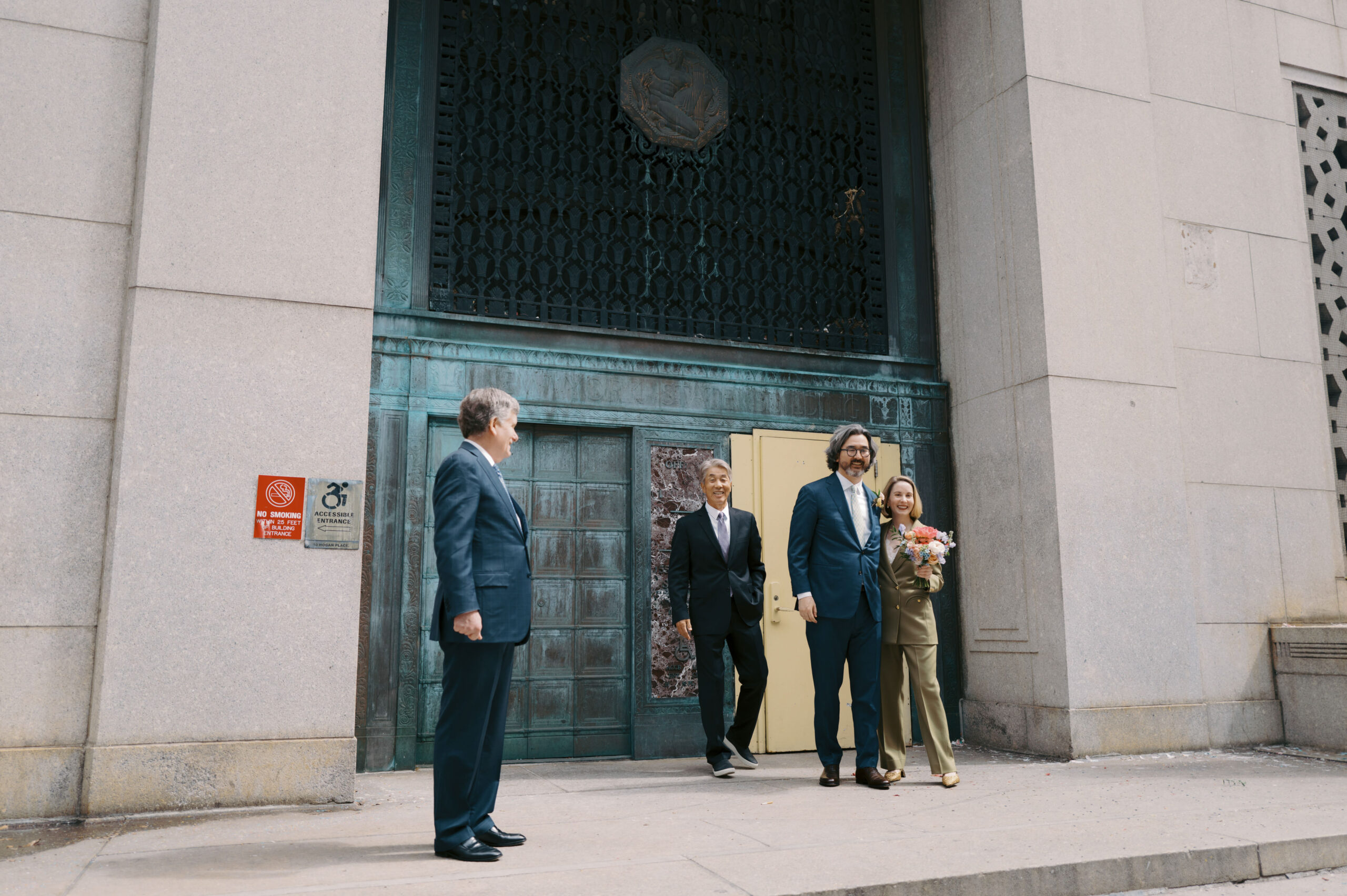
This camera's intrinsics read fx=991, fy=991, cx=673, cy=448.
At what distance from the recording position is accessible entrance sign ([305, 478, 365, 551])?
5.76 m

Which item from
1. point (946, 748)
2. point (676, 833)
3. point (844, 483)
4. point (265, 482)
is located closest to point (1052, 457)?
point (844, 483)

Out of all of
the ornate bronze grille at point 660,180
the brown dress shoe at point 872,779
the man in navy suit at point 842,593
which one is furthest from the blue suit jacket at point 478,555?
the ornate bronze grille at point 660,180

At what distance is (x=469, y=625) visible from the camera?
4.17 metres

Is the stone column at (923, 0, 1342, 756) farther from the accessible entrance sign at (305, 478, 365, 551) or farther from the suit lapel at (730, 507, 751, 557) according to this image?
the accessible entrance sign at (305, 478, 365, 551)

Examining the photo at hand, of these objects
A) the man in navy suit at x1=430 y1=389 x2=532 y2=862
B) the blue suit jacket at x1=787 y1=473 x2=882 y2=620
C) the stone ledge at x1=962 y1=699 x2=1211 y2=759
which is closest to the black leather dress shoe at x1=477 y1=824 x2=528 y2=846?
the man in navy suit at x1=430 y1=389 x2=532 y2=862

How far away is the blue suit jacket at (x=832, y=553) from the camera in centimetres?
633

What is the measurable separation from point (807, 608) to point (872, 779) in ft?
3.65

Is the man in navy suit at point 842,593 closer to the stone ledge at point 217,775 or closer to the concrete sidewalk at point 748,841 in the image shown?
the concrete sidewalk at point 748,841

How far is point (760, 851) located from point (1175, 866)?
1.84 metres

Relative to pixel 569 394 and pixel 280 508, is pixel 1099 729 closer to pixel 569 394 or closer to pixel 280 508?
pixel 569 394

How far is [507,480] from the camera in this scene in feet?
24.5

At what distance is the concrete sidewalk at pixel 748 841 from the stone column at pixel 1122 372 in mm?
1407

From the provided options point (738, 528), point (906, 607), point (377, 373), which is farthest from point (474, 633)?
point (377, 373)

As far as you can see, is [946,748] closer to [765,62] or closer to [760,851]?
[760,851]
